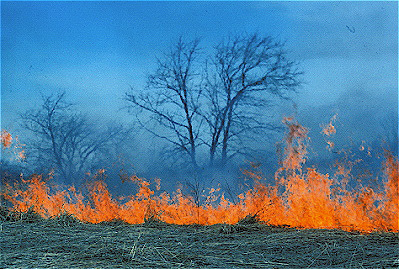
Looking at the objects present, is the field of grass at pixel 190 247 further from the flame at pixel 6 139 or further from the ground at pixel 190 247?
the flame at pixel 6 139

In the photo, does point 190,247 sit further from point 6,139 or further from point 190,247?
point 6,139

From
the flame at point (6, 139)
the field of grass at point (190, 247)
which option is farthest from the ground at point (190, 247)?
the flame at point (6, 139)

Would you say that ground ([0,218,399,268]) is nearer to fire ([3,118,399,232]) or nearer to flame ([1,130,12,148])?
fire ([3,118,399,232])

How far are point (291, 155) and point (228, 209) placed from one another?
3.22 feet

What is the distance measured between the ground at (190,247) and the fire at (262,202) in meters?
0.35

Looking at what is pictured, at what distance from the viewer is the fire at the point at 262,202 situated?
418 cm

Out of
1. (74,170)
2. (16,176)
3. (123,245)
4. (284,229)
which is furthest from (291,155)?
(16,176)

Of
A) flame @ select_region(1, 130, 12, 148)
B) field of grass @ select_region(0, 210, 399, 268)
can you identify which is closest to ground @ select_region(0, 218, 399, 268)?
field of grass @ select_region(0, 210, 399, 268)

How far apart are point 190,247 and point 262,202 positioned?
155 cm

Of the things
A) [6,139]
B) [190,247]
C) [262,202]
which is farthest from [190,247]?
[6,139]

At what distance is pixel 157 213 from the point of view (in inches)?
186

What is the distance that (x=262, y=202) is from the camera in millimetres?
4598

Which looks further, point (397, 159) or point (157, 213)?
point (157, 213)

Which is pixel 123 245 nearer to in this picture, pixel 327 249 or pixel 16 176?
pixel 327 249
